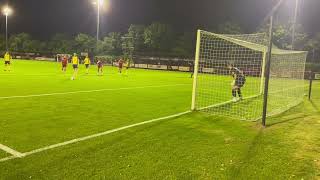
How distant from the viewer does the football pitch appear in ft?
18.9

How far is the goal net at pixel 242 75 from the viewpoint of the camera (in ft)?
40.5

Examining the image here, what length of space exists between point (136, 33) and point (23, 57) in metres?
27.5

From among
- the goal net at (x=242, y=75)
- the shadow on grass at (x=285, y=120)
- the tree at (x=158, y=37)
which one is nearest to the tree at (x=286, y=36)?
the tree at (x=158, y=37)

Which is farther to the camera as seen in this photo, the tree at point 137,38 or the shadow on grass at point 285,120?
the tree at point 137,38

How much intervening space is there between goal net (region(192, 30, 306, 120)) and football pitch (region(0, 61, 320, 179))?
1.73 m

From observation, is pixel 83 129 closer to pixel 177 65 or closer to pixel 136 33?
pixel 177 65

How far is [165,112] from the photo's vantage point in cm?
1150

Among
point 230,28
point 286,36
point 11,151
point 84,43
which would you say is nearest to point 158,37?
point 230,28

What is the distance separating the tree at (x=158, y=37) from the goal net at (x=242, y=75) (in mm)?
46688

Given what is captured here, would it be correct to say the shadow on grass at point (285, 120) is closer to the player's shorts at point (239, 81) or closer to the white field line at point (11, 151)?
the player's shorts at point (239, 81)

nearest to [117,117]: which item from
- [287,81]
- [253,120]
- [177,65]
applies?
[253,120]

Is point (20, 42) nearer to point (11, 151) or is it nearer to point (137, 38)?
point (137, 38)

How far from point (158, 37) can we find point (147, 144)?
65204mm

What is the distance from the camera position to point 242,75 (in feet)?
49.6
